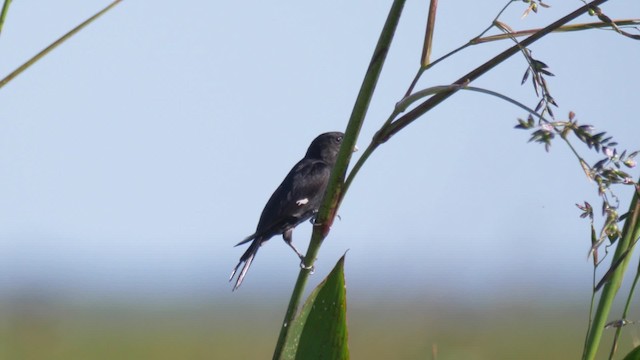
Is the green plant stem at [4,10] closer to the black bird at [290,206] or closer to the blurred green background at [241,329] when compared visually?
the black bird at [290,206]

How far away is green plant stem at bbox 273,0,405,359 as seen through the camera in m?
1.21

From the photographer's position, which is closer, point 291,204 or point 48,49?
point 48,49

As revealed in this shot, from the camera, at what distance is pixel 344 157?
122 centimetres

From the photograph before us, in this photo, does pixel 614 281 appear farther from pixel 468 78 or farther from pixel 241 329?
pixel 241 329

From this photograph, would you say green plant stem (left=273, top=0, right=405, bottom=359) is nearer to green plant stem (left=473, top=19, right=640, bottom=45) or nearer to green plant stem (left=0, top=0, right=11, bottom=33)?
green plant stem (left=473, top=19, right=640, bottom=45)

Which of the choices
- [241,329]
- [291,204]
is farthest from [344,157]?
[241,329]

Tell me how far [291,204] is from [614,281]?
3.71 meters

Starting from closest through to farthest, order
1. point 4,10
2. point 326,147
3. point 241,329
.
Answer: point 4,10 → point 326,147 → point 241,329

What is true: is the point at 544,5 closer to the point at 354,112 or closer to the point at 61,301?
the point at 354,112

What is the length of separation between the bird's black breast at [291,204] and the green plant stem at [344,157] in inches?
144

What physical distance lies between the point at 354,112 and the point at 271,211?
3.85 metres

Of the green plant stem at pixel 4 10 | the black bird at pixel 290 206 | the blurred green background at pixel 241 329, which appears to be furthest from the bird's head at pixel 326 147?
the blurred green background at pixel 241 329

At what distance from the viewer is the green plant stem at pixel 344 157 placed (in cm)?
121

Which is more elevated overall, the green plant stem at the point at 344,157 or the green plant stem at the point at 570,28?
the green plant stem at the point at 570,28
